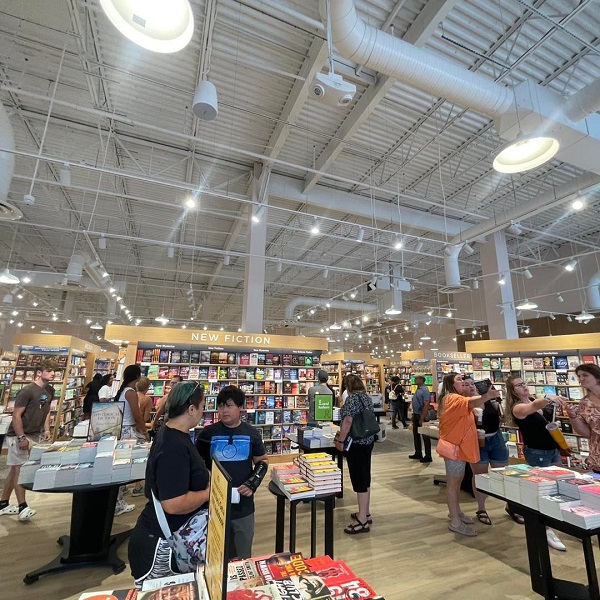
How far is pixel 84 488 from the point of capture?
2.75m

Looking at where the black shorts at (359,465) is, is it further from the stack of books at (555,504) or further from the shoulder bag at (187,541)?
the shoulder bag at (187,541)

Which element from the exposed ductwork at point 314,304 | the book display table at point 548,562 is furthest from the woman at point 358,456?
the exposed ductwork at point 314,304

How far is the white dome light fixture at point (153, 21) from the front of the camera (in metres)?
1.65

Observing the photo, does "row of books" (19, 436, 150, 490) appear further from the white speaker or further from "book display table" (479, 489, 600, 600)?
the white speaker

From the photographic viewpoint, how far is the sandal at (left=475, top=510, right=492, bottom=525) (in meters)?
3.87

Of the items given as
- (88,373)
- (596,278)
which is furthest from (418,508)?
(88,373)

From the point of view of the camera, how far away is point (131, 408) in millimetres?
4336

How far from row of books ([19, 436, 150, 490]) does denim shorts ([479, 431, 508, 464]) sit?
3942 mm

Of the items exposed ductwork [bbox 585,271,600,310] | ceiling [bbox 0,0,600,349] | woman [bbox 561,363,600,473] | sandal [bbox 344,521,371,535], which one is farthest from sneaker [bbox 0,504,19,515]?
exposed ductwork [bbox 585,271,600,310]

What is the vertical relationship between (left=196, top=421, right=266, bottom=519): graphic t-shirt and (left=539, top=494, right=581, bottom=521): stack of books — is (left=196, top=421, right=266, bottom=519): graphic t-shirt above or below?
above

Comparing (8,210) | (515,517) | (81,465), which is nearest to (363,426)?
(515,517)

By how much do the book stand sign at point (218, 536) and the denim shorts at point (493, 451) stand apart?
4265 millimetres

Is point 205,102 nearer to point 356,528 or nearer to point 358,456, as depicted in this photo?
point 358,456

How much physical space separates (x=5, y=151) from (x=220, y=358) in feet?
15.9
